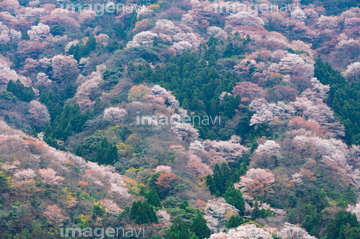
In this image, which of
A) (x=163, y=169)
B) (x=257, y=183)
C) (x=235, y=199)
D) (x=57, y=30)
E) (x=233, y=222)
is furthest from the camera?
(x=57, y=30)

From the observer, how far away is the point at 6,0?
3903 inches

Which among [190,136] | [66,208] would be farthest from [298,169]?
[66,208]

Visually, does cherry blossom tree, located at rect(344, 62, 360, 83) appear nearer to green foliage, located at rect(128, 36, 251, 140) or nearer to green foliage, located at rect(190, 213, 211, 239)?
green foliage, located at rect(128, 36, 251, 140)

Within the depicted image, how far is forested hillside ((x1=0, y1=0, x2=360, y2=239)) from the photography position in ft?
131

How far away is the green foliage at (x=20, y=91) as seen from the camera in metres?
66.4

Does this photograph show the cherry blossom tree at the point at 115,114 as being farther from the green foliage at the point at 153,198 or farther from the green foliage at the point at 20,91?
A: the green foliage at the point at 153,198

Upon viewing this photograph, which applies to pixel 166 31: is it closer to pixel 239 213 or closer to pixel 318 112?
pixel 318 112

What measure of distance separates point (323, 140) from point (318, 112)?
816 centimetres

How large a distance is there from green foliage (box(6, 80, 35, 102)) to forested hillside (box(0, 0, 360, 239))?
0.71 ft

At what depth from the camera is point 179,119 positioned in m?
60.8

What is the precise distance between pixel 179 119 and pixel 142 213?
22.6 meters

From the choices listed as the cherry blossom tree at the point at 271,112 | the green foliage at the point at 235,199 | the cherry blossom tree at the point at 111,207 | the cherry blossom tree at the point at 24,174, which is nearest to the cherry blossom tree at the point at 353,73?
the cherry blossom tree at the point at 271,112

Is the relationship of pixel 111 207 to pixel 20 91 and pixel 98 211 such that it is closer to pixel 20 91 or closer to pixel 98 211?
pixel 98 211

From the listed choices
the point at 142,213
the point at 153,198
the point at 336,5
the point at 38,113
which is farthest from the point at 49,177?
the point at 336,5
